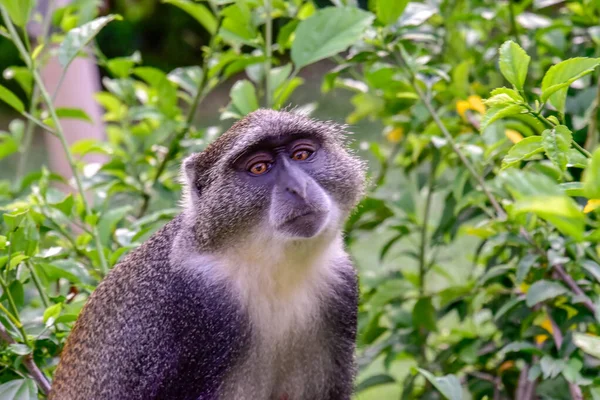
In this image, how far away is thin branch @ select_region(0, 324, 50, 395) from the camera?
89.9 inches

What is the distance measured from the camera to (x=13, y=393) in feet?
7.13

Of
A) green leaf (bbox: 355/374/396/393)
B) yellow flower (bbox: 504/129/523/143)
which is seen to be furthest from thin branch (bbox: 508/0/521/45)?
green leaf (bbox: 355/374/396/393)

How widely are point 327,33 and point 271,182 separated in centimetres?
77

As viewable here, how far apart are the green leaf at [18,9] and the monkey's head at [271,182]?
2.36 feet

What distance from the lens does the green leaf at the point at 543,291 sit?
2.46 m

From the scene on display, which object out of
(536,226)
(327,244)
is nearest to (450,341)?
(536,226)

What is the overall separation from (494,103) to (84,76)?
14.8ft

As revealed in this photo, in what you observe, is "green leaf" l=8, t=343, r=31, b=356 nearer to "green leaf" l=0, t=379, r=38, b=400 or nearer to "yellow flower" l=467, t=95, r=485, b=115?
"green leaf" l=0, t=379, r=38, b=400

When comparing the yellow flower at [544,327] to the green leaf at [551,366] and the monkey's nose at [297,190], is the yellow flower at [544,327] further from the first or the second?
the monkey's nose at [297,190]

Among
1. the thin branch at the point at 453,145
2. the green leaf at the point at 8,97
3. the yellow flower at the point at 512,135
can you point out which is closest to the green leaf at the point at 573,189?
the thin branch at the point at 453,145

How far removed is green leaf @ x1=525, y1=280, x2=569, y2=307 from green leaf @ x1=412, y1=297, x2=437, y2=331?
0.74 metres

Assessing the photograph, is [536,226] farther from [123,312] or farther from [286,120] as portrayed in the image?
[123,312]

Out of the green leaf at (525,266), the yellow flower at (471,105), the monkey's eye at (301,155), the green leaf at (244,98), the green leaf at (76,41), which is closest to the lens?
the monkey's eye at (301,155)

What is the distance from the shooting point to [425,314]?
128 inches
